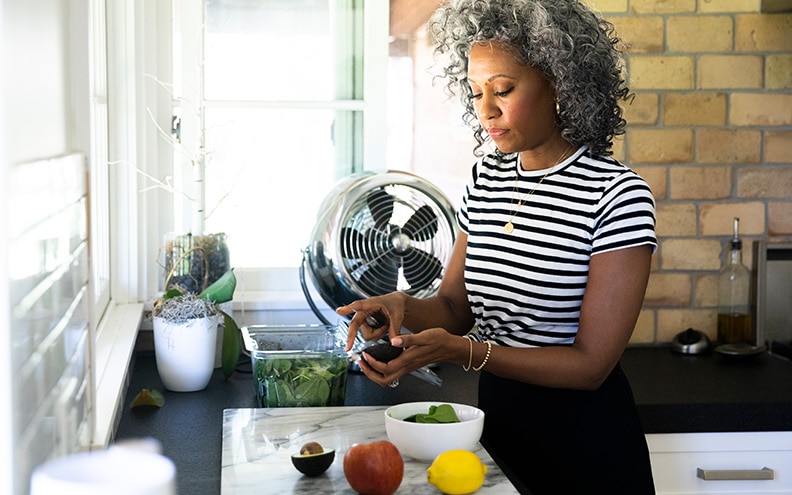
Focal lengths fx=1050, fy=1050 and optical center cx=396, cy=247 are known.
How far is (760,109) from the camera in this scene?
255 cm

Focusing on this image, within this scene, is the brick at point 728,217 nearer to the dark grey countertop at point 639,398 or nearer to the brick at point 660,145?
the brick at point 660,145

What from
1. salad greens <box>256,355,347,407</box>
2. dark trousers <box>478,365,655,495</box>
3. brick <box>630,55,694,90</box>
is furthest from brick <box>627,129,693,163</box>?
salad greens <box>256,355,347,407</box>

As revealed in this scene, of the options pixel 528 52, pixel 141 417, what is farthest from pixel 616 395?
pixel 141 417

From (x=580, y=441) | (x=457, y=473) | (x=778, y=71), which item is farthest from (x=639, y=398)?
(x=778, y=71)

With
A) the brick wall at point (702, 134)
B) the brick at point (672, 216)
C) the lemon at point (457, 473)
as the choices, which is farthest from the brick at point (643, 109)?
the lemon at point (457, 473)

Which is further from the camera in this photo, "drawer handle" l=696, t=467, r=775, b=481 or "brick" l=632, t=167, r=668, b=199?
"brick" l=632, t=167, r=668, b=199

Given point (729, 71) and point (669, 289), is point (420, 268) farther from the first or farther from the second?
point (729, 71)

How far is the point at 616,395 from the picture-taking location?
167 centimetres

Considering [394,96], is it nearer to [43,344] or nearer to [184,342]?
[184,342]

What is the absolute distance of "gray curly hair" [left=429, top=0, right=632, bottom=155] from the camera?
1.66 meters

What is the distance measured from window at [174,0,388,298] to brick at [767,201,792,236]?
96 centimetres

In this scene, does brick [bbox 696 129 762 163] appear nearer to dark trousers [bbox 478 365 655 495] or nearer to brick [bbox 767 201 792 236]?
brick [bbox 767 201 792 236]

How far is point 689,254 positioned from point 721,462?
66cm

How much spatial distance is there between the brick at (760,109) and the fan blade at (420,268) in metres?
0.88
